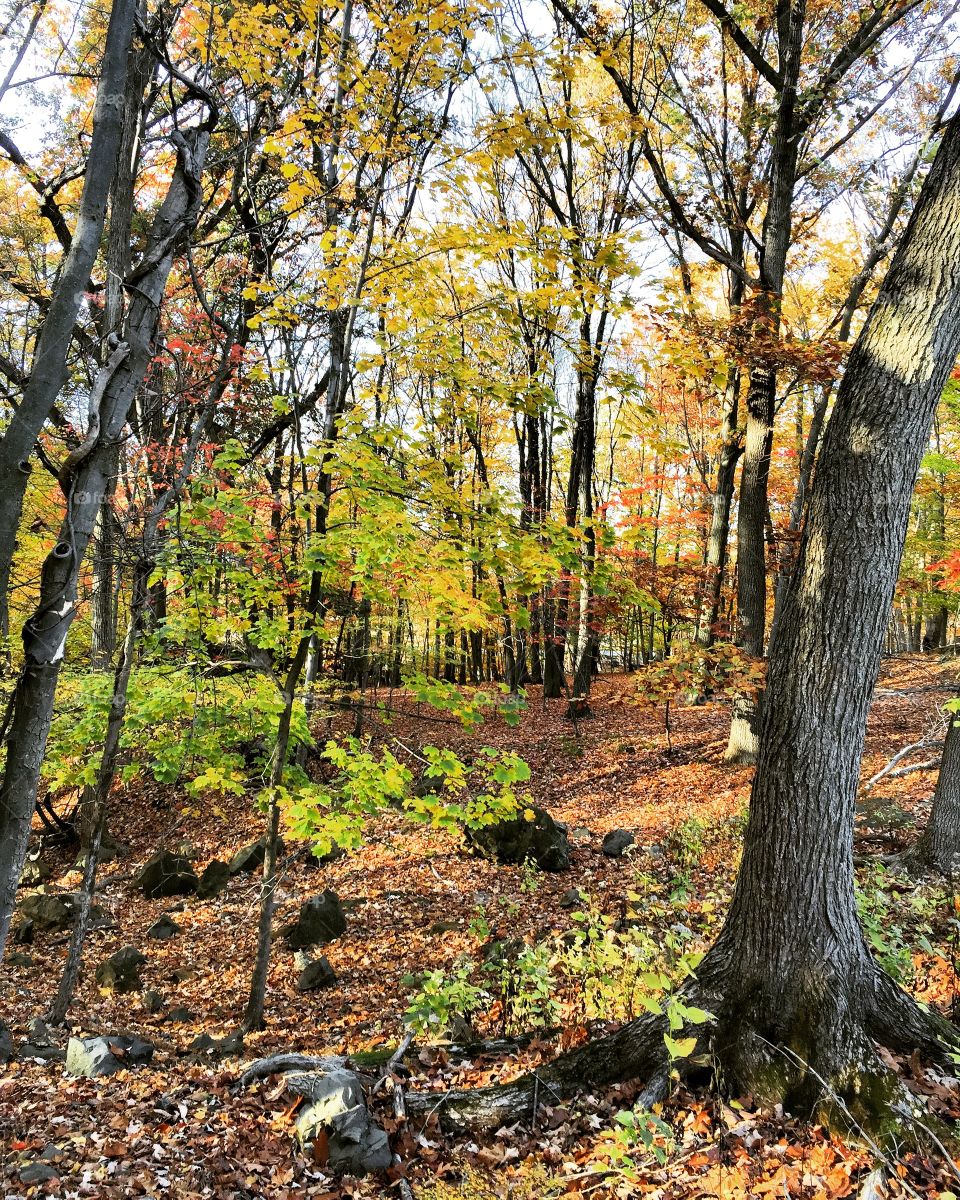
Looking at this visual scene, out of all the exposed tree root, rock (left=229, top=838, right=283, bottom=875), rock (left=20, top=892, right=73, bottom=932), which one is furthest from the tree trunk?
rock (left=20, top=892, right=73, bottom=932)

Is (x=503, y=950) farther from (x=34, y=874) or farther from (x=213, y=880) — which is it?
(x=34, y=874)

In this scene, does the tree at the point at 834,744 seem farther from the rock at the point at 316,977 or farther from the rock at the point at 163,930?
the rock at the point at 163,930

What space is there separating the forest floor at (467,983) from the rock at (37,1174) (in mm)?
47

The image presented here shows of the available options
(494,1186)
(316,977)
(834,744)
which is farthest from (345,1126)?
(316,977)

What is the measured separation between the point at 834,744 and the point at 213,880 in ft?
29.7

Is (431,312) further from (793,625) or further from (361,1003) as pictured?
(361,1003)

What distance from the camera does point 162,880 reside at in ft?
30.6

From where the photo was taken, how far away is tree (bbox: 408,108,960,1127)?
3.09 metres

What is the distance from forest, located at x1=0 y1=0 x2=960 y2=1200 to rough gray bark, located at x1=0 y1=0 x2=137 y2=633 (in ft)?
0.07

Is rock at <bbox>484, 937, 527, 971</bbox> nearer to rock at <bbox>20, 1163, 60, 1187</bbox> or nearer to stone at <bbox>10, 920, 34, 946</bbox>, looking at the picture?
rock at <bbox>20, 1163, 60, 1187</bbox>

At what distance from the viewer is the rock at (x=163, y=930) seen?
7965 millimetres

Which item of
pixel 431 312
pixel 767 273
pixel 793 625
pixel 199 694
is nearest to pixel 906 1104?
pixel 793 625

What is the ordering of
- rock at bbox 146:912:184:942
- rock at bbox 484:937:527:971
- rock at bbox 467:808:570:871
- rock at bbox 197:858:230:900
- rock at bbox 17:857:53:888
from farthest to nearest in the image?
rock at bbox 17:857:53:888
rock at bbox 197:858:230:900
rock at bbox 467:808:570:871
rock at bbox 146:912:184:942
rock at bbox 484:937:527:971

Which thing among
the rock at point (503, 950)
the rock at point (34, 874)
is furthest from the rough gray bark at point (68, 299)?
the rock at point (34, 874)
